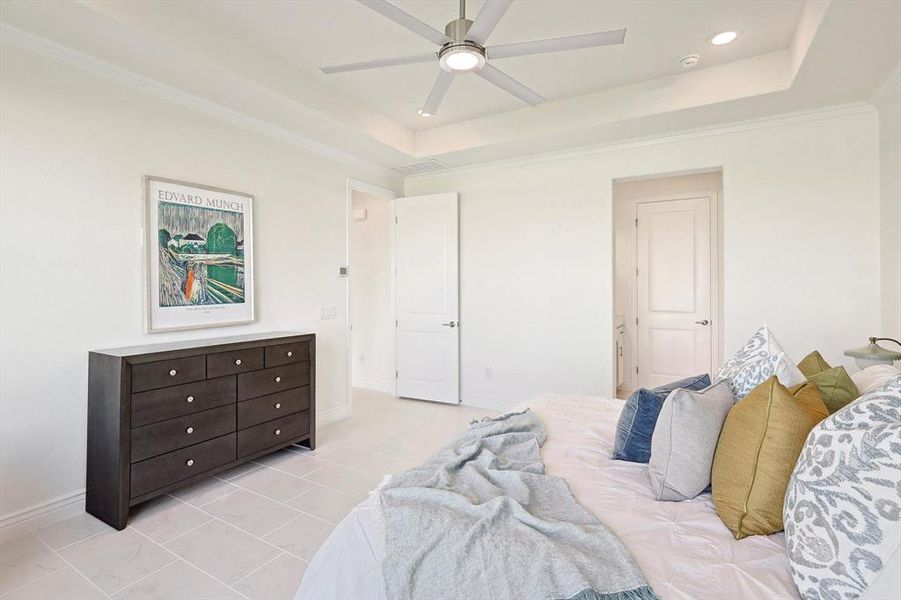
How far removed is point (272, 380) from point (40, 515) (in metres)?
1.36

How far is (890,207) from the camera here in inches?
115

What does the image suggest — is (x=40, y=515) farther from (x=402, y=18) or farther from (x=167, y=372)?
(x=402, y=18)

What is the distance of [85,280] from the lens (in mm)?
2496

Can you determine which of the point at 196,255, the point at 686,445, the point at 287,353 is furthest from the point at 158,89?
the point at 686,445

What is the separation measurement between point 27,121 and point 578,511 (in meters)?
3.22

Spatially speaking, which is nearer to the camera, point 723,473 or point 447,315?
point 723,473

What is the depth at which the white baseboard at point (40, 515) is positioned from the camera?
7.22 ft

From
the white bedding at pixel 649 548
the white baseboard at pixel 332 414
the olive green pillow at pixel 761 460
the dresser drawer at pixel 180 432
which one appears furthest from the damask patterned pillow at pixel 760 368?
the white baseboard at pixel 332 414

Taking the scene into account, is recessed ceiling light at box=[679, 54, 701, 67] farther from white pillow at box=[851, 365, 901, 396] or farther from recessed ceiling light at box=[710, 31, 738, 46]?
white pillow at box=[851, 365, 901, 396]

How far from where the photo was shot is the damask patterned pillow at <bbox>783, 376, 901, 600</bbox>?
0.83 metres

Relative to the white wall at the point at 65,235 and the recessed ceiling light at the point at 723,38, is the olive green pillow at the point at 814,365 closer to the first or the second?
the recessed ceiling light at the point at 723,38

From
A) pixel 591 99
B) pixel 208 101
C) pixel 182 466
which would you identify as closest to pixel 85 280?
pixel 182 466

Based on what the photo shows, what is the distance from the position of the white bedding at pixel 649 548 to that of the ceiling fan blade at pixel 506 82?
193 cm

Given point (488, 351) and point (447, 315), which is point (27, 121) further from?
point (488, 351)
